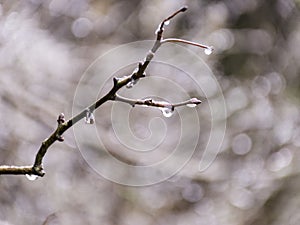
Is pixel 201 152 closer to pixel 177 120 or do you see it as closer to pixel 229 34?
pixel 177 120

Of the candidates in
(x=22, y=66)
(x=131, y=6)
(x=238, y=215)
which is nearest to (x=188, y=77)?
(x=131, y=6)

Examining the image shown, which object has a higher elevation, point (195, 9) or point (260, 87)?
point (195, 9)

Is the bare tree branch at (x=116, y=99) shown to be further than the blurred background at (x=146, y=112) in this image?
No

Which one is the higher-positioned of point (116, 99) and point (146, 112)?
point (146, 112)

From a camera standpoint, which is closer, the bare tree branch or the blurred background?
the bare tree branch

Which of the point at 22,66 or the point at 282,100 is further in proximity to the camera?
the point at 282,100

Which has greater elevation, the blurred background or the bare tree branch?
the blurred background

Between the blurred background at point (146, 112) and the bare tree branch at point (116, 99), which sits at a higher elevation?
the blurred background at point (146, 112)

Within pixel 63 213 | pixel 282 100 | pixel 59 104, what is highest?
pixel 282 100
